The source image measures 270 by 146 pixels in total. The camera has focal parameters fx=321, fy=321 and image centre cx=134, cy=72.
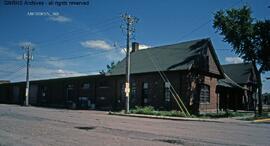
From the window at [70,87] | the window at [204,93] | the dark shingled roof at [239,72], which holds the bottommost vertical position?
the window at [204,93]

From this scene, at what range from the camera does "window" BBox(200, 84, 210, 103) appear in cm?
3712

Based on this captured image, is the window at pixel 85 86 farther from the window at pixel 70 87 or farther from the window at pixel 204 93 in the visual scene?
the window at pixel 204 93

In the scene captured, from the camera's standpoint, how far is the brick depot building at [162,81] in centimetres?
3497

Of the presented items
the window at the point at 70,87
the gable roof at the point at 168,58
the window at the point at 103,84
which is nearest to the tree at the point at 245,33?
the gable roof at the point at 168,58

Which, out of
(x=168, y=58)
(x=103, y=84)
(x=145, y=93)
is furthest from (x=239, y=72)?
(x=103, y=84)

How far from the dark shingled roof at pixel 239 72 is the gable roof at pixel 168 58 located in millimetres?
9446

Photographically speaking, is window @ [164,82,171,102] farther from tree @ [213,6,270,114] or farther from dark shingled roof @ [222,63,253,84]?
dark shingled roof @ [222,63,253,84]

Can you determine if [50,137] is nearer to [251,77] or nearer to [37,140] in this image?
[37,140]

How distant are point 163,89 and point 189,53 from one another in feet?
17.0

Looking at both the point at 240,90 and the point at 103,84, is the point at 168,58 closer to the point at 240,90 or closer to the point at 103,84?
the point at 103,84

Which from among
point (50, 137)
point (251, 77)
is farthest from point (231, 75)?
point (50, 137)

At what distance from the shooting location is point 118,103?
40969mm

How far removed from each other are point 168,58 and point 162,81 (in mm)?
3921

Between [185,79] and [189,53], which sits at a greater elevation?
[189,53]
